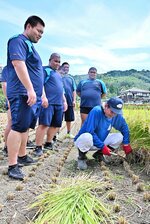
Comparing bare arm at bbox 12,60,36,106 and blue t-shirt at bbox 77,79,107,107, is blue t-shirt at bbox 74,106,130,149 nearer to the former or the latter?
bare arm at bbox 12,60,36,106

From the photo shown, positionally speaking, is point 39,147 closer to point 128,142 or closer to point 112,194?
point 128,142

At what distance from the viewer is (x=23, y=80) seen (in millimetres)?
3197

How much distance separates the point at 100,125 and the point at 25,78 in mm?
1280

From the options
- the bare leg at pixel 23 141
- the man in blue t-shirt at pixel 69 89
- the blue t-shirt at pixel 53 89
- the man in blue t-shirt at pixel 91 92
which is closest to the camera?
the bare leg at pixel 23 141

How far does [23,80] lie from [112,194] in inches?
56.1

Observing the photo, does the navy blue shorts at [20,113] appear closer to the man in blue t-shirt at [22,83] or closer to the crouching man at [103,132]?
the man in blue t-shirt at [22,83]

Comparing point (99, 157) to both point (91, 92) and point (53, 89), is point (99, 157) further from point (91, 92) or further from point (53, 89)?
point (91, 92)

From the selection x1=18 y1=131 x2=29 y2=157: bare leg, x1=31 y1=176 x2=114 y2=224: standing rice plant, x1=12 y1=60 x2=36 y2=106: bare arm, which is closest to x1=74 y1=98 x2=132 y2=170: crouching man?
x1=18 y1=131 x2=29 y2=157: bare leg

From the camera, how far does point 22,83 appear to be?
10.6 ft

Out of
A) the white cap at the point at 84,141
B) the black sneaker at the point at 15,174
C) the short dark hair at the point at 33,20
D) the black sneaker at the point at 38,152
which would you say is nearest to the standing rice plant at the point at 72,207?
the black sneaker at the point at 15,174

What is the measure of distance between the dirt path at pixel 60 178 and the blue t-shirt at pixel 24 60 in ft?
2.98

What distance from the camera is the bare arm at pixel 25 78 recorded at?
10.5ft

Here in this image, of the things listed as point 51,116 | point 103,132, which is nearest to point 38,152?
point 51,116

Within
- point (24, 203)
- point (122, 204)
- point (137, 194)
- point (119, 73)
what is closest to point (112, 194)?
point (122, 204)
